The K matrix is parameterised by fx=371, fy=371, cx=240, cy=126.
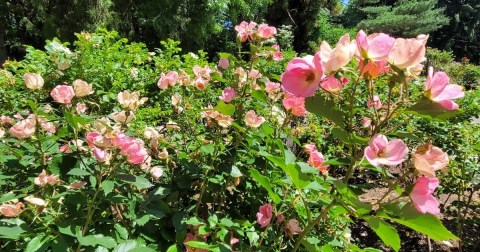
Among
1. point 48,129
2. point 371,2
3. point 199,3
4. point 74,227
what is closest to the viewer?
point 74,227

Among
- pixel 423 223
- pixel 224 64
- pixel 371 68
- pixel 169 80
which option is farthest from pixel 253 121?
pixel 423 223

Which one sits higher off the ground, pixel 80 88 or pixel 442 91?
pixel 442 91

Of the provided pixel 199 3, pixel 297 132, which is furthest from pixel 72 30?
pixel 297 132

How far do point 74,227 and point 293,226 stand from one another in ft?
2.02

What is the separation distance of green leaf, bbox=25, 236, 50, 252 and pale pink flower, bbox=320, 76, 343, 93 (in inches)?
30.5

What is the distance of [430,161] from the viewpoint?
2.21 feet

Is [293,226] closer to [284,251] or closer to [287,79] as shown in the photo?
[284,251]

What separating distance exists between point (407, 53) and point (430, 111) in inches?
4.5

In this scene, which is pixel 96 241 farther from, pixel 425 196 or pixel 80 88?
pixel 425 196

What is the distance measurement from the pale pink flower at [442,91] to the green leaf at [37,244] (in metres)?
0.94

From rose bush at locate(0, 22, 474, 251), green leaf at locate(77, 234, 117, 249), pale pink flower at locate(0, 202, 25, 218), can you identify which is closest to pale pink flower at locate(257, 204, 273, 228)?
rose bush at locate(0, 22, 474, 251)

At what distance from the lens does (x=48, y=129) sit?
4.08 ft

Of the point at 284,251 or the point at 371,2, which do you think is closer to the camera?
the point at 284,251

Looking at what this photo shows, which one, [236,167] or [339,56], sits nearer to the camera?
[339,56]
